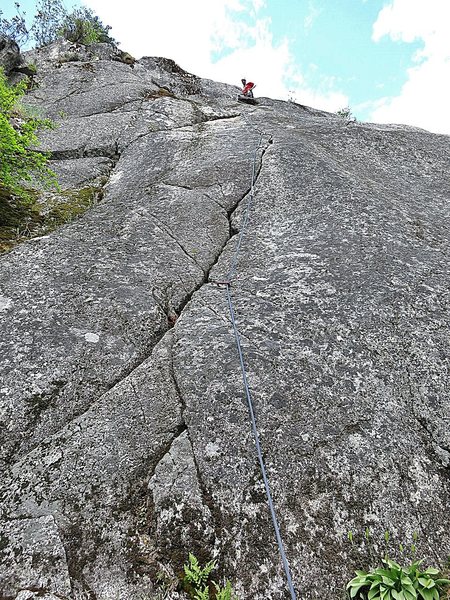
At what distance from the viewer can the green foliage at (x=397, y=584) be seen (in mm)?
4113

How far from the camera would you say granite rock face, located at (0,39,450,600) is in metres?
4.56

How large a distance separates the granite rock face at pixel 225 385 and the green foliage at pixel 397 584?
0.18m

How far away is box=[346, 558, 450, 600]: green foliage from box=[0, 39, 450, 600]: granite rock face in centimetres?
18

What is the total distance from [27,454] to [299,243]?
19.8 feet

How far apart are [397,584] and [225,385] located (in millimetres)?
2917

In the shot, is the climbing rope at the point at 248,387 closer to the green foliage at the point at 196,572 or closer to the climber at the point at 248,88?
the green foliage at the point at 196,572

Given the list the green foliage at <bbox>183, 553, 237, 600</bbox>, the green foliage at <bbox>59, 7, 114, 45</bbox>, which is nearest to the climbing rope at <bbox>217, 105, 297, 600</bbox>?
the green foliage at <bbox>183, 553, 237, 600</bbox>

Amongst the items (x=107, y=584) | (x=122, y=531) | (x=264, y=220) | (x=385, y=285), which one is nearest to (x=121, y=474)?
(x=122, y=531)

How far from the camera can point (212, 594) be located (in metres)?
4.27

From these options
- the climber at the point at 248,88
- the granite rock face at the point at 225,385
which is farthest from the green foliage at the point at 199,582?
the climber at the point at 248,88

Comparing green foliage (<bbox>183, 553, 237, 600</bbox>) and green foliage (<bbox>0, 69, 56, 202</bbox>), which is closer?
green foliage (<bbox>183, 553, 237, 600</bbox>)

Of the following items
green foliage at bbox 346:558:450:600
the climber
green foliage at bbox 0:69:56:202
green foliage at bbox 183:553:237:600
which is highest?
the climber

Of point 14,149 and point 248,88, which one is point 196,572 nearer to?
point 14,149

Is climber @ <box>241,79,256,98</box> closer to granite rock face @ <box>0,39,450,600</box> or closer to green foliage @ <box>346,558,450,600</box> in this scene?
granite rock face @ <box>0,39,450,600</box>
